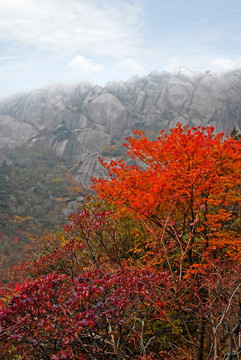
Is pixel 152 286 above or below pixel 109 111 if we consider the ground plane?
below

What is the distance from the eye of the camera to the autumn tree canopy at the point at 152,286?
3.98 m

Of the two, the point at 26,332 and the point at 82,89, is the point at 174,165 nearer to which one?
the point at 26,332

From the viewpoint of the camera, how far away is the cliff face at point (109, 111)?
2886 inches

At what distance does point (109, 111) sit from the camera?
8250 centimetres

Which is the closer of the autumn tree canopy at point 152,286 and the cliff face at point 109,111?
the autumn tree canopy at point 152,286

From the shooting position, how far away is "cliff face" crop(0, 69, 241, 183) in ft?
241

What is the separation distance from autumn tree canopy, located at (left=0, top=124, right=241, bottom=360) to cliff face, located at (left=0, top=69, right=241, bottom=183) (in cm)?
5947

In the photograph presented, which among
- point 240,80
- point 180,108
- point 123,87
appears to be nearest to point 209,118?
point 180,108

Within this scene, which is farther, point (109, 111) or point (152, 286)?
point (109, 111)

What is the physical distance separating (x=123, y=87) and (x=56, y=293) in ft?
312

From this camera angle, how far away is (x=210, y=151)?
297 inches

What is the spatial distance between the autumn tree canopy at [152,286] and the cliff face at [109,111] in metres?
59.5

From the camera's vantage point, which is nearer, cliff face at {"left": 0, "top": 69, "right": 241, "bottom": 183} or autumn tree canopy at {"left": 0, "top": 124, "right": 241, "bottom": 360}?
autumn tree canopy at {"left": 0, "top": 124, "right": 241, "bottom": 360}

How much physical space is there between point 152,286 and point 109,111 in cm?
8242
